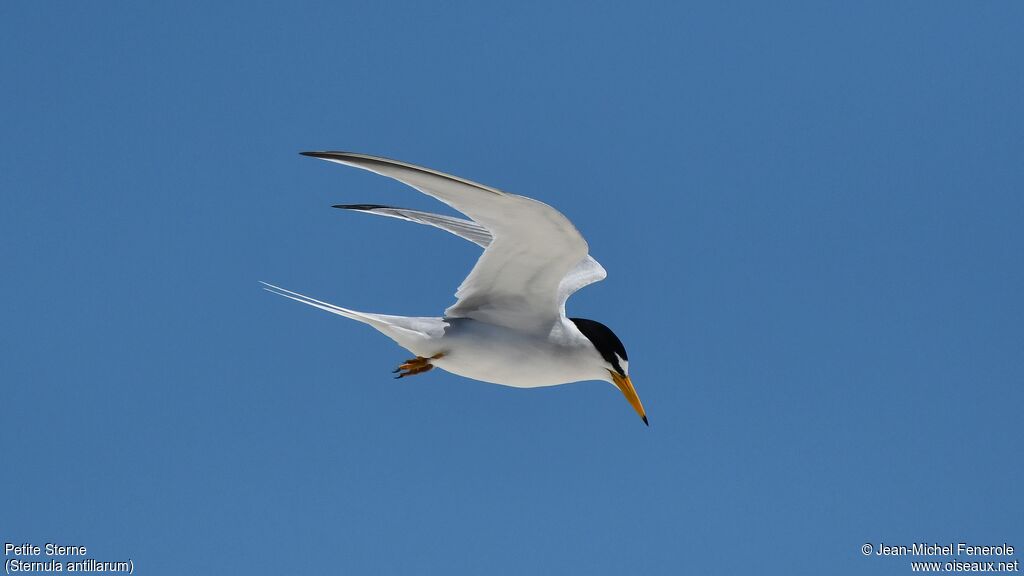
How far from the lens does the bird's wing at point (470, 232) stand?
866 centimetres

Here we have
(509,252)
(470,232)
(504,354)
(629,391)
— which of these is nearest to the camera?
(509,252)

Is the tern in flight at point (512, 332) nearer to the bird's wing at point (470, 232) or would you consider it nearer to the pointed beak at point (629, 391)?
the pointed beak at point (629, 391)

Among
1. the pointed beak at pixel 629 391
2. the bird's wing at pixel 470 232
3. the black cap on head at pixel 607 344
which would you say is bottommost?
the pointed beak at pixel 629 391

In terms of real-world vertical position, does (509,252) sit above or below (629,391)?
above

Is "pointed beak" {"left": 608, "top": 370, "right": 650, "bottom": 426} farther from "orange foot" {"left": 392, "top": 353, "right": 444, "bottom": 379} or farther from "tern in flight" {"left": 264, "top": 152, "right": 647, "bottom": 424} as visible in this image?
"orange foot" {"left": 392, "top": 353, "right": 444, "bottom": 379}

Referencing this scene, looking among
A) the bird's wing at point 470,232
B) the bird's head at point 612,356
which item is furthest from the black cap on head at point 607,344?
the bird's wing at point 470,232

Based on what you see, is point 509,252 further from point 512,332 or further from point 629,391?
point 629,391

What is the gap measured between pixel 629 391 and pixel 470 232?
2.10 meters

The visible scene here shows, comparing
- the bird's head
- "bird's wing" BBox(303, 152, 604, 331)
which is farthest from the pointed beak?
"bird's wing" BBox(303, 152, 604, 331)

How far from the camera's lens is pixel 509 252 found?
7.20m

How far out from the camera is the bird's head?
25.9ft

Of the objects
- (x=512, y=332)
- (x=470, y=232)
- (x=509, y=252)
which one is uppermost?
(x=470, y=232)

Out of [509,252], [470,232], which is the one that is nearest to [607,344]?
[509,252]

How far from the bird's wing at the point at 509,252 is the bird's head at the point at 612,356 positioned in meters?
0.27
